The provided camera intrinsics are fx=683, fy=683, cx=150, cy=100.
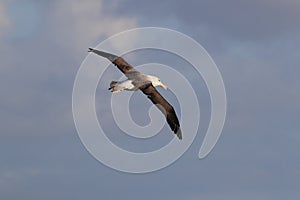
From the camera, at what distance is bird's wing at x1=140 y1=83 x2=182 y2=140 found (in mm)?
82312

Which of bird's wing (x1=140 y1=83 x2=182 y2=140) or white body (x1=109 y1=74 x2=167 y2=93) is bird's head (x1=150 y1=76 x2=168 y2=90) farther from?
bird's wing (x1=140 y1=83 x2=182 y2=140)

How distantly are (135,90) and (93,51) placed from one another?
6.49 m

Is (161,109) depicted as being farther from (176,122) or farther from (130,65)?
(130,65)

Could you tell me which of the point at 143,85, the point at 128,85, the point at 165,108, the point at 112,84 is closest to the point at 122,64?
the point at 143,85

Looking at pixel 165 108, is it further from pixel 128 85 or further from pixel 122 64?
pixel 128 85

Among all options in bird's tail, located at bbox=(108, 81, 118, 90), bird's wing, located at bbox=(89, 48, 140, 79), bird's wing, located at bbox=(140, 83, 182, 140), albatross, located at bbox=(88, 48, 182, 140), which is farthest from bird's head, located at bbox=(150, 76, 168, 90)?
bird's tail, located at bbox=(108, 81, 118, 90)

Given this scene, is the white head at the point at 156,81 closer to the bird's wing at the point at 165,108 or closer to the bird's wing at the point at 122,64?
the bird's wing at the point at 122,64

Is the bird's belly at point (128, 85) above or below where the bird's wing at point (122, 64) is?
below

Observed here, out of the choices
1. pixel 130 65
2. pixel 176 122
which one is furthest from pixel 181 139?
pixel 130 65

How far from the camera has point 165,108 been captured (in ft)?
277

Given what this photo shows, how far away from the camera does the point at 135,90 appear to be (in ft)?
240

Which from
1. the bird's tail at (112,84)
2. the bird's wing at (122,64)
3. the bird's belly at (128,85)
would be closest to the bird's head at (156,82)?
the bird's wing at (122,64)

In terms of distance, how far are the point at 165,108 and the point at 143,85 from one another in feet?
27.4

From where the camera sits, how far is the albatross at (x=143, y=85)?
71562 mm
